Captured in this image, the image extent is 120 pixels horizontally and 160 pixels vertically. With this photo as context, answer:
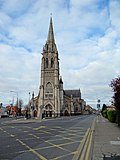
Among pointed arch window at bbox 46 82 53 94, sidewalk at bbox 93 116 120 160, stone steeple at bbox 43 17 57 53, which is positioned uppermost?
stone steeple at bbox 43 17 57 53

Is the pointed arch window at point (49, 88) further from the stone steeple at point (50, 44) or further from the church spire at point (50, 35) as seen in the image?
the church spire at point (50, 35)

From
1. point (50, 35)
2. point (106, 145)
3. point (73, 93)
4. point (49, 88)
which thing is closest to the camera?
point (106, 145)

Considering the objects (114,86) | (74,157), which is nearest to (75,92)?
(114,86)

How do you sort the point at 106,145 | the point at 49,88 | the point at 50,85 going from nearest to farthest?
1. the point at 106,145
2. the point at 49,88
3. the point at 50,85

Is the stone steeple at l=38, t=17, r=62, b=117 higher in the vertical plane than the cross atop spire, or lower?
lower

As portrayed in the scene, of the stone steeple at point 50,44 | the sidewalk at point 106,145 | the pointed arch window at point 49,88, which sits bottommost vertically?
the sidewalk at point 106,145

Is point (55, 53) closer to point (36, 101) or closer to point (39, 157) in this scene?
point (36, 101)

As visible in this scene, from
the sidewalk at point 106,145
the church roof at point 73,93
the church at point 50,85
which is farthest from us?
the church roof at point 73,93

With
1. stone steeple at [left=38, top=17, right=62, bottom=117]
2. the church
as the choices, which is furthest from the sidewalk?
stone steeple at [left=38, top=17, right=62, bottom=117]

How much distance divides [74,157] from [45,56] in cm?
11341

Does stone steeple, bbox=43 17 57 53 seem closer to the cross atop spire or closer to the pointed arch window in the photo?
the cross atop spire

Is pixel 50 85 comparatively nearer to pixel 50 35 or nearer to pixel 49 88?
pixel 49 88

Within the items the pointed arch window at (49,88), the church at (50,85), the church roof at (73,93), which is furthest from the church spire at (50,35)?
the church roof at (73,93)

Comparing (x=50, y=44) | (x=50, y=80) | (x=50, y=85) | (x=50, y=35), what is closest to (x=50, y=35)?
(x=50, y=35)
